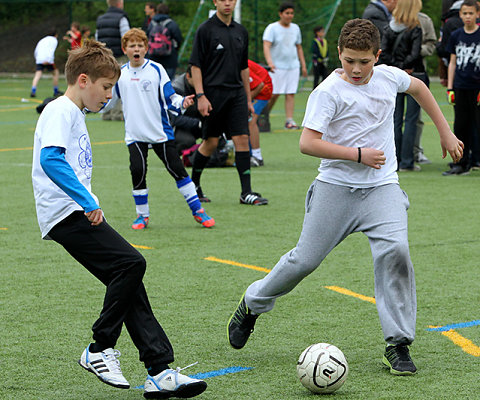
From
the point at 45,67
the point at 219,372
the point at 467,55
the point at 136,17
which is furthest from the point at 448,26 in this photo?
the point at 136,17

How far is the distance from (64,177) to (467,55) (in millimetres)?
8097

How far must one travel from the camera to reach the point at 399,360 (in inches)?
177

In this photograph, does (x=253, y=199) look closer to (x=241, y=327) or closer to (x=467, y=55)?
(x=467, y=55)

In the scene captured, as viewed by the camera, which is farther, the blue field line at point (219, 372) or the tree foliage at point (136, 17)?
the tree foliage at point (136, 17)

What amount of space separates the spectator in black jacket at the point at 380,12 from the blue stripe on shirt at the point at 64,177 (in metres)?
8.68

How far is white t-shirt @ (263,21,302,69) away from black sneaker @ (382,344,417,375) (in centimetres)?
1267

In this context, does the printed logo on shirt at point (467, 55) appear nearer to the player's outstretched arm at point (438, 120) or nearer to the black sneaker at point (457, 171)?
the black sneaker at point (457, 171)

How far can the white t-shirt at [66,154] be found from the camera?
4.15 meters

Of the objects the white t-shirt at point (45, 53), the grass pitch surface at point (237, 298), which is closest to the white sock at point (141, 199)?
the grass pitch surface at point (237, 298)

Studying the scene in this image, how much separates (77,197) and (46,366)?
110cm

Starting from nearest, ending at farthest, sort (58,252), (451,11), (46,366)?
(46,366)
(58,252)
(451,11)

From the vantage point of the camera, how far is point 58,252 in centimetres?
754

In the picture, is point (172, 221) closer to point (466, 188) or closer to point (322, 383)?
point (466, 188)

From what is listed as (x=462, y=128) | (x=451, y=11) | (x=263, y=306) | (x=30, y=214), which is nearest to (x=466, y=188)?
(x=462, y=128)
